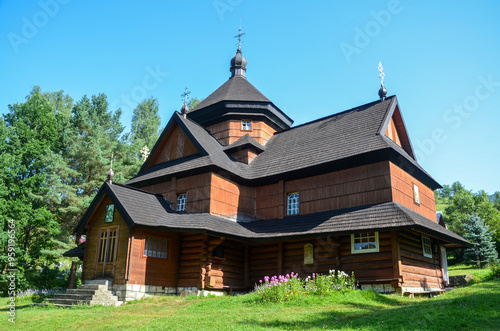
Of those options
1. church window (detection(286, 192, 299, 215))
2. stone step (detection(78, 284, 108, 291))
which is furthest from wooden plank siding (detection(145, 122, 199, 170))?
stone step (detection(78, 284, 108, 291))

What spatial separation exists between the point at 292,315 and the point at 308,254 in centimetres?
669

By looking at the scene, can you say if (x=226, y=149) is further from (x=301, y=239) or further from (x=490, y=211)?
(x=490, y=211)

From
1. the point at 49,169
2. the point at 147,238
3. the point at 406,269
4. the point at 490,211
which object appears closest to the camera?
the point at 406,269

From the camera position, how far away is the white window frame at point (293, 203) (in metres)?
18.3

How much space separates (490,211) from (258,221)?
33698 millimetres

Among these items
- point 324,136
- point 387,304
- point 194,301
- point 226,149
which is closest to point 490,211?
point 324,136

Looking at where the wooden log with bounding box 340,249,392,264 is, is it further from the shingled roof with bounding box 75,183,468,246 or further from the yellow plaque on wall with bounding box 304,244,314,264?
the yellow plaque on wall with bounding box 304,244,314,264

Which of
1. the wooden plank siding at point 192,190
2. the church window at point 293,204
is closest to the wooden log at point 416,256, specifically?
the church window at point 293,204

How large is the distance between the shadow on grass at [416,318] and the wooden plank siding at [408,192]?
6.43 meters

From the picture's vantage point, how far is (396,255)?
46.2 ft

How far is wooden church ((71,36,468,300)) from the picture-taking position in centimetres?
1505

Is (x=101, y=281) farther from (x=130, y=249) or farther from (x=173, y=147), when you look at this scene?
(x=173, y=147)

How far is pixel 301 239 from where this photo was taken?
634 inches

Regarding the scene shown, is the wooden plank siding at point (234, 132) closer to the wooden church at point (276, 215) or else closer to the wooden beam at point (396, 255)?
the wooden church at point (276, 215)
